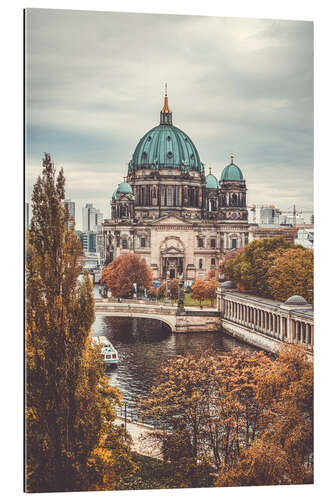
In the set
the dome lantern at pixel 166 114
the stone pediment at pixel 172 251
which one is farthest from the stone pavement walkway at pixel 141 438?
the dome lantern at pixel 166 114

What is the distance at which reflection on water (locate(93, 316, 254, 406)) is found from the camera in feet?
39.2

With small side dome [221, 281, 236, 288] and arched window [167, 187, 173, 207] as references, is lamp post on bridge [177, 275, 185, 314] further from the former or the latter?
arched window [167, 187, 173, 207]

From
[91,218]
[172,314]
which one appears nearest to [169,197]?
[172,314]

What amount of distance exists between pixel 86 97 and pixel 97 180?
1372 mm

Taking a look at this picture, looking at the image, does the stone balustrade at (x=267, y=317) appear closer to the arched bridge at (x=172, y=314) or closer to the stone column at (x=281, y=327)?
the stone column at (x=281, y=327)

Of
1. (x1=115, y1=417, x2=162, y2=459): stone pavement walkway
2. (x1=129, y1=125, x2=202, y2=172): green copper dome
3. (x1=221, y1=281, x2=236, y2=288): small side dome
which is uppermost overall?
(x1=129, y1=125, x2=202, y2=172): green copper dome

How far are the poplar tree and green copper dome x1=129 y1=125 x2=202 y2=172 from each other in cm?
216

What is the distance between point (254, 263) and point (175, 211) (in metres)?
2.12

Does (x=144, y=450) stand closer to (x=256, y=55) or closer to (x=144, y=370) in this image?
(x=144, y=370)

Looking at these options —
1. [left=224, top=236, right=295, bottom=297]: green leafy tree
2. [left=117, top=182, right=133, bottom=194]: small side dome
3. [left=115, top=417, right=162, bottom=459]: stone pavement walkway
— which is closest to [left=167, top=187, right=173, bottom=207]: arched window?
[left=117, top=182, right=133, bottom=194]: small side dome

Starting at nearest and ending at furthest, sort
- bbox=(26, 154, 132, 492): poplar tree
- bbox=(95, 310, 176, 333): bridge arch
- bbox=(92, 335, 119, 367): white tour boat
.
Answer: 1. bbox=(26, 154, 132, 492): poplar tree
2. bbox=(92, 335, 119, 367): white tour boat
3. bbox=(95, 310, 176, 333): bridge arch

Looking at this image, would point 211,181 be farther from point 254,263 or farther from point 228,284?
point 228,284

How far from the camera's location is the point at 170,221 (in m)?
14.6
